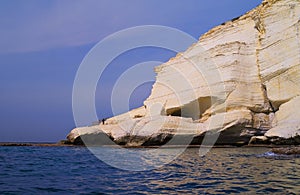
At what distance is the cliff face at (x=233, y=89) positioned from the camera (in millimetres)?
27047

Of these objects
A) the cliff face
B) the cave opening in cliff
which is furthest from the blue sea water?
the cave opening in cliff

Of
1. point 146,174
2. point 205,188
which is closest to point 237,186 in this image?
point 205,188

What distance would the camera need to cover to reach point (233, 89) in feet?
100

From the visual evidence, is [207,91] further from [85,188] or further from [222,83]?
[85,188]

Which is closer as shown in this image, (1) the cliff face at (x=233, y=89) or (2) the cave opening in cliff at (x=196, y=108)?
(1) the cliff face at (x=233, y=89)

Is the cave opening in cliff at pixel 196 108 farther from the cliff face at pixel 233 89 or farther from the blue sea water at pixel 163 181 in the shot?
the blue sea water at pixel 163 181

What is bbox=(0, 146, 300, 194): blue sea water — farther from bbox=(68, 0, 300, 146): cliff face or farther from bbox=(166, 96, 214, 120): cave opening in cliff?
bbox=(166, 96, 214, 120): cave opening in cliff

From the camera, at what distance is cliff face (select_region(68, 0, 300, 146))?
27047mm

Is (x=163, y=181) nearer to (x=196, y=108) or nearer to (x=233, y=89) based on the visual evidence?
(x=233, y=89)

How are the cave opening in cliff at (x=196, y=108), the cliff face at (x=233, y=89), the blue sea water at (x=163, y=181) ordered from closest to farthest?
the blue sea water at (x=163, y=181) → the cliff face at (x=233, y=89) → the cave opening in cliff at (x=196, y=108)

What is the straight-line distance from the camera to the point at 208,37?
3800cm

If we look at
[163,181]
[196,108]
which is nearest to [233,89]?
[196,108]

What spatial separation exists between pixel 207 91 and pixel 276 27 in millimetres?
8407

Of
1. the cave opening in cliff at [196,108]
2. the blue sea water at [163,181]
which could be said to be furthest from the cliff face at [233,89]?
the blue sea water at [163,181]
